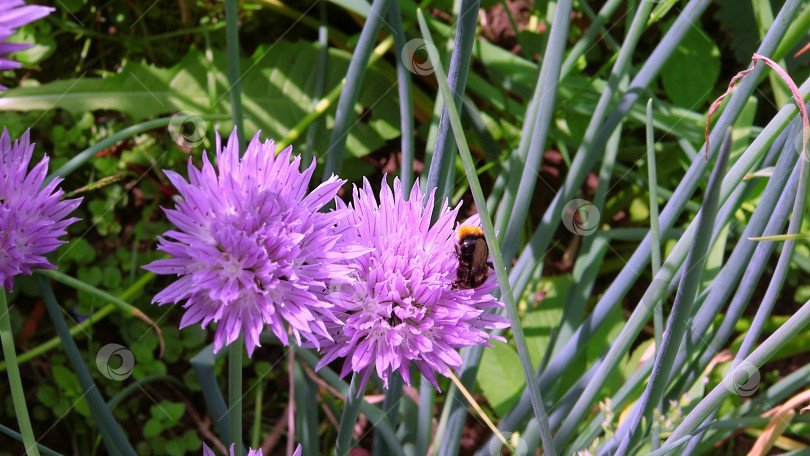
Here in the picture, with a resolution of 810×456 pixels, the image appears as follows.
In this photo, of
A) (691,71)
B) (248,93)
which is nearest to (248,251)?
(248,93)

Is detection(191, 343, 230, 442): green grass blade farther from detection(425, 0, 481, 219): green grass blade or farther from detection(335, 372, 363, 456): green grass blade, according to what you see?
detection(425, 0, 481, 219): green grass blade

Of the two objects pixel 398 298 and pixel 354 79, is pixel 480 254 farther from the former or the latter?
pixel 354 79

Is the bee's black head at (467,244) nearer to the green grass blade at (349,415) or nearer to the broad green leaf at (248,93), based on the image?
the green grass blade at (349,415)

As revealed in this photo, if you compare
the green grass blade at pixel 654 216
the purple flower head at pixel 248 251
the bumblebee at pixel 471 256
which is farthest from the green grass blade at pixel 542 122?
the purple flower head at pixel 248 251

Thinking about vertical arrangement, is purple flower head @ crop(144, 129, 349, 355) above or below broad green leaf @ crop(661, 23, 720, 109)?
below

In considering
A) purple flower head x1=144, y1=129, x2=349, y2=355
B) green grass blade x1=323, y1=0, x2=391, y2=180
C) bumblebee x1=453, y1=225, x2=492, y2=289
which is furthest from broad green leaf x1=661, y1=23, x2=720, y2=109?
purple flower head x1=144, y1=129, x2=349, y2=355

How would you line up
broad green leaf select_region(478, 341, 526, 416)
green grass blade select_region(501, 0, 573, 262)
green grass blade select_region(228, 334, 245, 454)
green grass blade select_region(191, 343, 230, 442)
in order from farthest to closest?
broad green leaf select_region(478, 341, 526, 416) → green grass blade select_region(501, 0, 573, 262) → green grass blade select_region(191, 343, 230, 442) → green grass blade select_region(228, 334, 245, 454)
